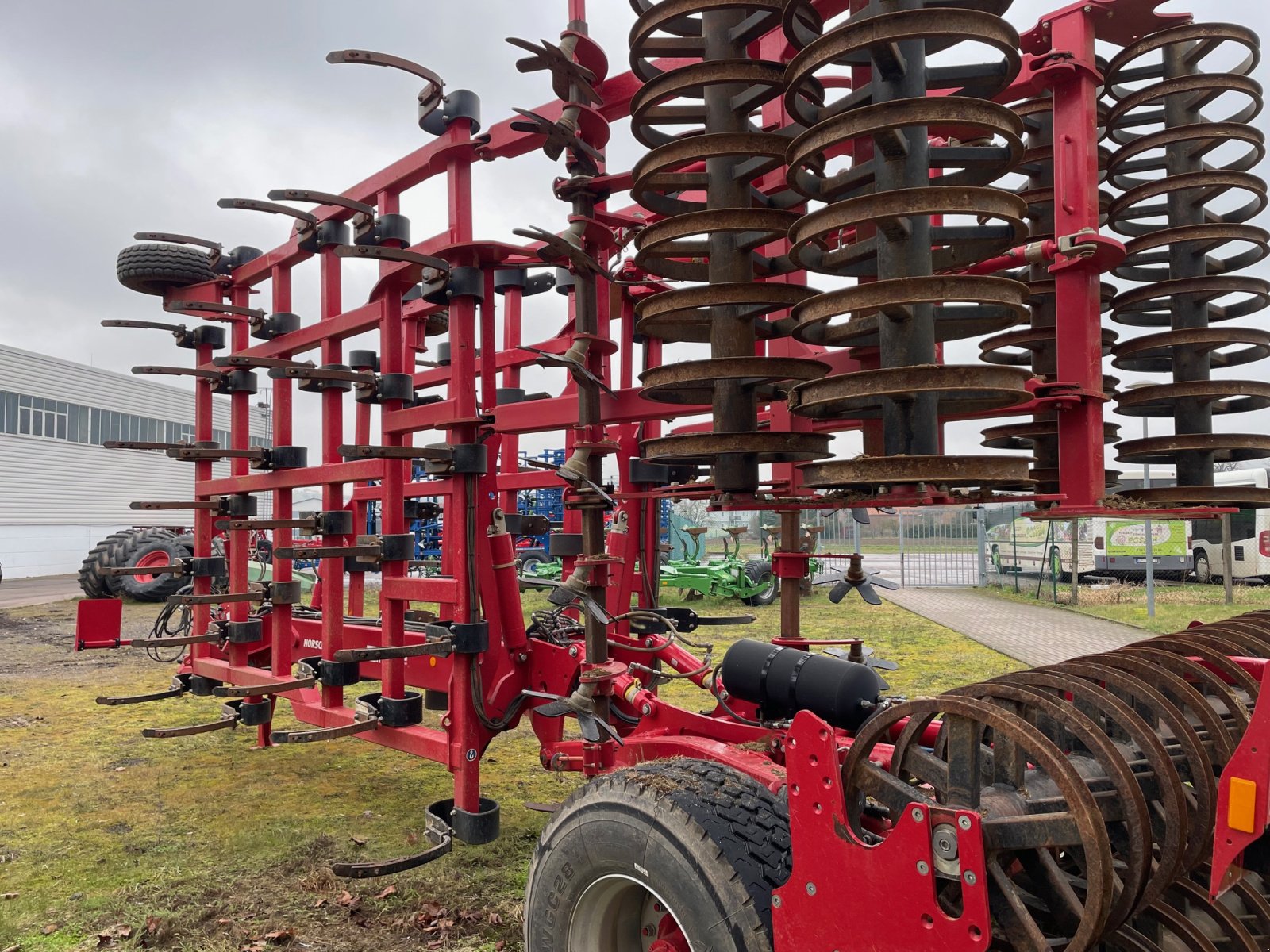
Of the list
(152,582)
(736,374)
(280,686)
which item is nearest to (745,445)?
(736,374)

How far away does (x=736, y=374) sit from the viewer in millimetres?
2686

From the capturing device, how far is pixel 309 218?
5.00 metres

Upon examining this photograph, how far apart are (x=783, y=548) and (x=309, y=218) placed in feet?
11.4

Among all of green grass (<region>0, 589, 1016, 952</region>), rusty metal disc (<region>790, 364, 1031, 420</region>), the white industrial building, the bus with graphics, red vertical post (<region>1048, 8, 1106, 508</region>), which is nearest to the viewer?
rusty metal disc (<region>790, 364, 1031, 420</region>)

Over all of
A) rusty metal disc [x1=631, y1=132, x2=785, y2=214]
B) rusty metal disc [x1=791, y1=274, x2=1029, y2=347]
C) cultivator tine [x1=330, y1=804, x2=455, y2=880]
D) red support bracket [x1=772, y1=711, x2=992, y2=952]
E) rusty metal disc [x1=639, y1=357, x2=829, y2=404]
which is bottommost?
cultivator tine [x1=330, y1=804, x2=455, y2=880]

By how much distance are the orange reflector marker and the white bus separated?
21.1 metres

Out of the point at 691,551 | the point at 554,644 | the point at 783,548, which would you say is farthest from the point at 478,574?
the point at 691,551

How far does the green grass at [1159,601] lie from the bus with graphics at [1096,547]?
69 centimetres

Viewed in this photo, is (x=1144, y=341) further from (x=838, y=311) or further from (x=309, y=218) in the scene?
(x=309, y=218)

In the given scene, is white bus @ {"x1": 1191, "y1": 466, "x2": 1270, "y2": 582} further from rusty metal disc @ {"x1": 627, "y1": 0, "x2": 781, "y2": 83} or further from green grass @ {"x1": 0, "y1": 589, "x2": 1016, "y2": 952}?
rusty metal disc @ {"x1": 627, "y1": 0, "x2": 781, "y2": 83}

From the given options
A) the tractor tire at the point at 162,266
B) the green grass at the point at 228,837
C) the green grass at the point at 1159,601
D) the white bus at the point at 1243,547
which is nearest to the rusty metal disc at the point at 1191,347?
the green grass at the point at 228,837

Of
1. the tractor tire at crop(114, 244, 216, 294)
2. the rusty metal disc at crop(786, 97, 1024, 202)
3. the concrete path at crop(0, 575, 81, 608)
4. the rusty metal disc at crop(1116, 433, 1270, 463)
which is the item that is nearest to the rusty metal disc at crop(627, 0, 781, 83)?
the rusty metal disc at crop(786, 97, 1024, 202)

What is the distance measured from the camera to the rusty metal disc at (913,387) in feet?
6.88

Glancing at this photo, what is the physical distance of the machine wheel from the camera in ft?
72.0
